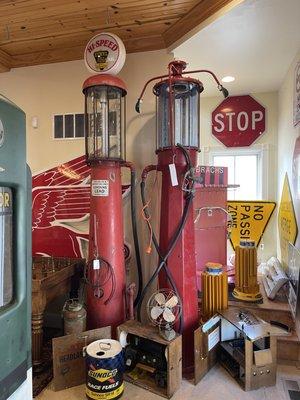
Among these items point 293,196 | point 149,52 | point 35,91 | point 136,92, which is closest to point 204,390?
point 293,196

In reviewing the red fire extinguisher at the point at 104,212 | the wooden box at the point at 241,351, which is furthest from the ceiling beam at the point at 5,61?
the wooden box at the point at 241,351

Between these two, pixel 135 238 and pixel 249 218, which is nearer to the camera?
pixel 135 238

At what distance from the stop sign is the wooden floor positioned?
→ 293cm

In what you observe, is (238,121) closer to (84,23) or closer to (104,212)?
(84,23)

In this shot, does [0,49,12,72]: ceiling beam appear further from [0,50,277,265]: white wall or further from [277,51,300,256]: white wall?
[277,51,300,256]: white wall

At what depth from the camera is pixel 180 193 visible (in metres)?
2.22

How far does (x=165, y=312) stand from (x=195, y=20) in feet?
6.77

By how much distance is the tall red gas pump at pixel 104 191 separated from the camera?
2303 mm

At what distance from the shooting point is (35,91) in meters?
3.04

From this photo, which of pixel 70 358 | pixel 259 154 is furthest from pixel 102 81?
pixel 259 154

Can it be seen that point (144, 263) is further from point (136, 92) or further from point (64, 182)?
point (136, 92)

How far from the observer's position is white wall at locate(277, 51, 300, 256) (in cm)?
300

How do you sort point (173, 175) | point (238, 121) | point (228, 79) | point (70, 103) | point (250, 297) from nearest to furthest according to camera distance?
point (173, 175), point (250, 297), point (70, 103), point (228, 79), point (238, 121)

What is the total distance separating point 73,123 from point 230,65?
170 cm
